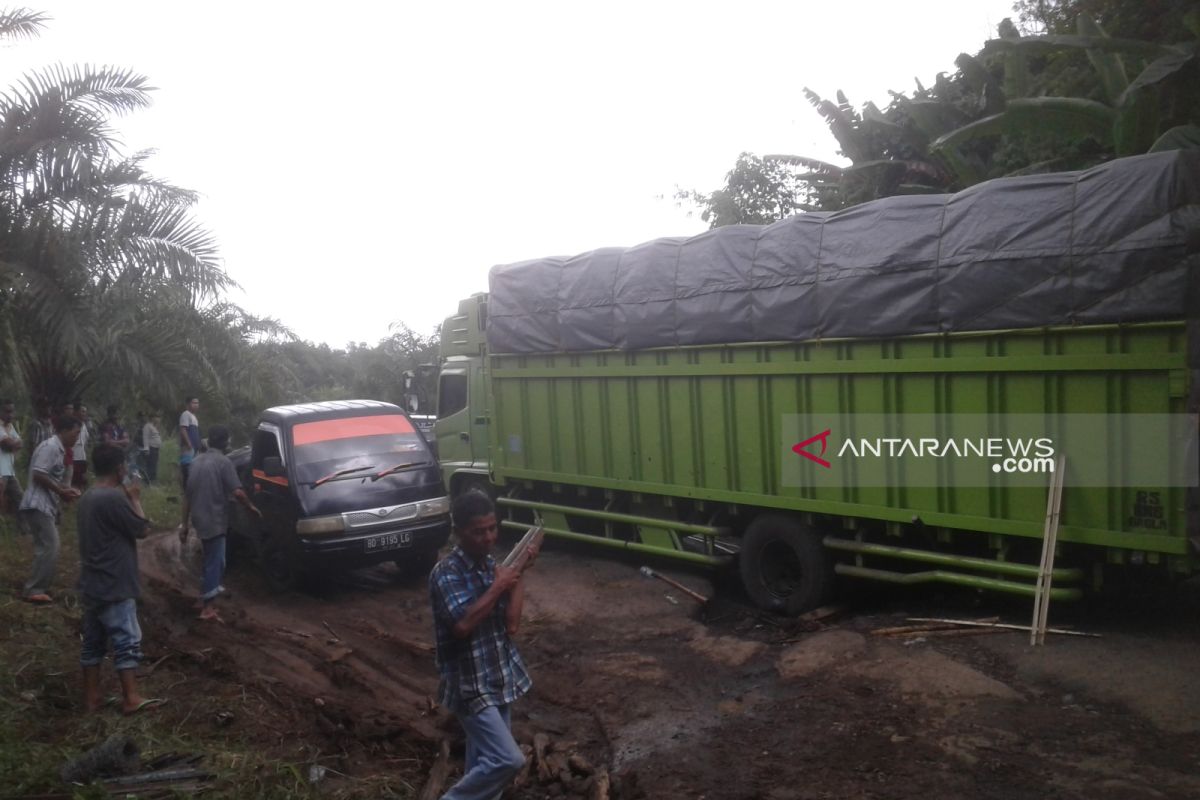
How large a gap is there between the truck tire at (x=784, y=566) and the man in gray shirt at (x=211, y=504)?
4.41 meters

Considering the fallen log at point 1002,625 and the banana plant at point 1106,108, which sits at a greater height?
the banana plant at point 1106,108

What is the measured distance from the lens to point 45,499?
8.71m

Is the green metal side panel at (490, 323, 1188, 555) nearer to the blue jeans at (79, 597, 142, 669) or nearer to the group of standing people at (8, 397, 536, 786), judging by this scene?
the group of standing people at (8, 397, 536, 786)

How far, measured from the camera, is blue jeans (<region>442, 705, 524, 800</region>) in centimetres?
396

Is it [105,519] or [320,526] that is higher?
[105,519]

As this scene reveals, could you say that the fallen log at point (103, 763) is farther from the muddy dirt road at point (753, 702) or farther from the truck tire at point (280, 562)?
the truck tire at point (280, 562)

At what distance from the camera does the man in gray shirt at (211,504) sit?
8836 mm

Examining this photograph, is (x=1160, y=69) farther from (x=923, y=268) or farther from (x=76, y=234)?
(x=76, y=234)

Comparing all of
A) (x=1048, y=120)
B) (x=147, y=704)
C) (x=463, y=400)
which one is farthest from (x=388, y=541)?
(x=1048, y=120)

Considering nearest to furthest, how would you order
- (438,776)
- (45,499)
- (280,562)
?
1. (438,776)
2. (45,499)
3. (280,562)

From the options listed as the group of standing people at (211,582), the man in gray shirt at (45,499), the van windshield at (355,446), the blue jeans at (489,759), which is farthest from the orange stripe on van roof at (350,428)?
the blue jeans at (489,759)

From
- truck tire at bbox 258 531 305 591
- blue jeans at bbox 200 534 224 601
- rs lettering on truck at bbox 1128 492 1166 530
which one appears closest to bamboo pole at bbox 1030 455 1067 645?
rs lettering on truck at bbox 1128 492 1166 530

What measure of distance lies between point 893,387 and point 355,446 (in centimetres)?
553

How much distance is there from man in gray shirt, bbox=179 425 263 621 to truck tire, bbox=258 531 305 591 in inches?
33.0
